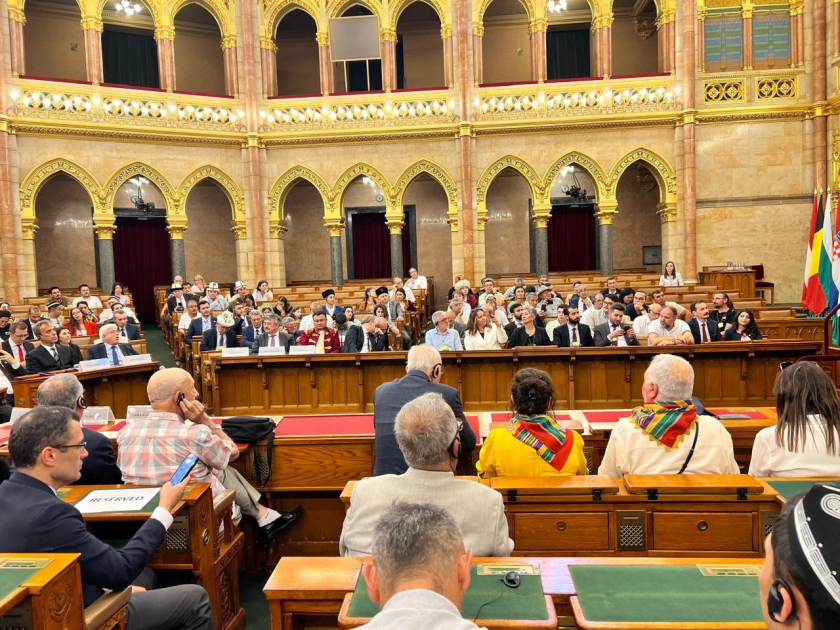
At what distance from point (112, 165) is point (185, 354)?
6428mm

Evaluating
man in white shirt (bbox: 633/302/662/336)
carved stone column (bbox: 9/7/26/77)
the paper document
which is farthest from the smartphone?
carved stone column (bbox: 9/7/26/77)

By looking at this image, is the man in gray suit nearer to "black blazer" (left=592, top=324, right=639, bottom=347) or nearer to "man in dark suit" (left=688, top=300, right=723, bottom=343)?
"black blazer" (left=592, top=324, right=639, bottom=347)

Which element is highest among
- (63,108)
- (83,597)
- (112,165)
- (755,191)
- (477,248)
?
(63,108)

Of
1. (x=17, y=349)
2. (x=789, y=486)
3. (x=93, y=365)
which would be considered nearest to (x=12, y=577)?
(x=789, y=486)

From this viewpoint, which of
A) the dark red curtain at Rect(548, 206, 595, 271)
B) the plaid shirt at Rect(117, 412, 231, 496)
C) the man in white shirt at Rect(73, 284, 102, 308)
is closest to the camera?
the plaid shirt at Rect(117, 412, 231, 496)

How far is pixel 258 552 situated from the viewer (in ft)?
13.4

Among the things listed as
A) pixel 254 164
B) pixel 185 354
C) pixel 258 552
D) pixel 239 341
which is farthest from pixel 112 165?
pixel 258 552

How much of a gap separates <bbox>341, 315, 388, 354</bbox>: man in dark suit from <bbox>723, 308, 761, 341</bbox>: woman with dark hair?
4.02 metres

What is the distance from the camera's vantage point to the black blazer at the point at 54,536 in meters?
2.18

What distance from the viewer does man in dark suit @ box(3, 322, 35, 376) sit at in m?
7.02

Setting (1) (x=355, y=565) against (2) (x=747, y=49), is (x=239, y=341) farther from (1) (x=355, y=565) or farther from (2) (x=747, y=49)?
(2) (x=747, y=49)

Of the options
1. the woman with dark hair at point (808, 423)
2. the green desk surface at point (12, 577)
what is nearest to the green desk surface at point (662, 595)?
the woman with dark hair at point (808, 423)

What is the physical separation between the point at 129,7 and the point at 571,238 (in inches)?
511

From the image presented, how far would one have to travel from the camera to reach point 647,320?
8227mm
